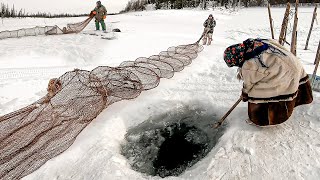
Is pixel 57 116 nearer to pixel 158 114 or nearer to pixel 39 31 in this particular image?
pixel 158 114

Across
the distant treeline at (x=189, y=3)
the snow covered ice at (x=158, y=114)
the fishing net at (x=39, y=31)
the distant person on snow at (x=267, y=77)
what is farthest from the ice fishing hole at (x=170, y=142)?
the distant treeline at (x=189, y=3)

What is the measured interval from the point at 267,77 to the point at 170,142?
5.87 ft

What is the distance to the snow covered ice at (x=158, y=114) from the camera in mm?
3514

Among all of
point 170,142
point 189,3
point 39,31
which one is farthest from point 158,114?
point 189,3

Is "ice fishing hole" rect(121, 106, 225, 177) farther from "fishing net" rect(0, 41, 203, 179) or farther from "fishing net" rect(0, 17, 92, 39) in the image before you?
"fishing net" rect(0, 17, 92, 39)

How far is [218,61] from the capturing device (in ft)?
26.2

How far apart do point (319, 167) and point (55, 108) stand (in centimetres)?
407

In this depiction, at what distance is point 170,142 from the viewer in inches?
176

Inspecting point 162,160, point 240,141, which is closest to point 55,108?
point 162,160

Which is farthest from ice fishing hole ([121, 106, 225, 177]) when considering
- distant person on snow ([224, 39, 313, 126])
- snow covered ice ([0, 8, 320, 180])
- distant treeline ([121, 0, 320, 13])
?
distant treeline ([121, 0, 320, 13])

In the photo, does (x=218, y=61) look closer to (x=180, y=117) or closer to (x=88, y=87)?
(x=180, y=117)

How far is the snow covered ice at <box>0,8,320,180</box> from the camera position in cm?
351

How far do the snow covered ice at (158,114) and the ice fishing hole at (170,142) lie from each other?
17 centimetres

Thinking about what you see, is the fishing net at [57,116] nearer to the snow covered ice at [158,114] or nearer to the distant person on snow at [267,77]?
the snow covered ice at [158,114]
